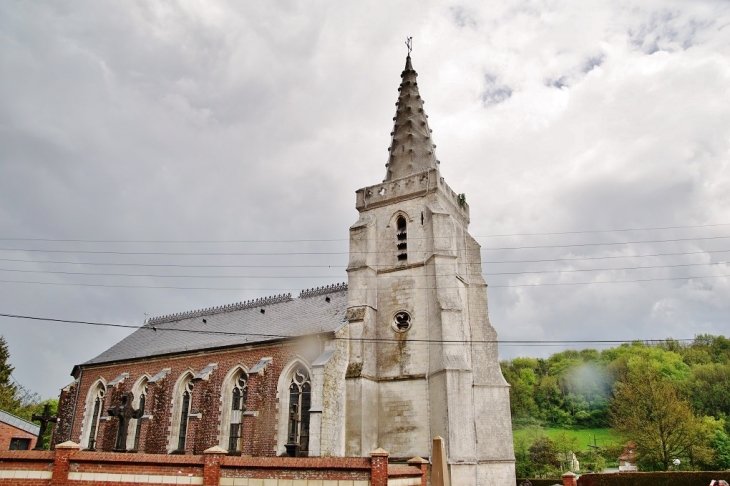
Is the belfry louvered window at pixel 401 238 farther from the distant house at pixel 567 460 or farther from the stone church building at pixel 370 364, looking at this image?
the distant house at pixel 567 460

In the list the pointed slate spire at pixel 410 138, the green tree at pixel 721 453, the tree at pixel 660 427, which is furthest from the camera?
the green tree at pixel 721 453

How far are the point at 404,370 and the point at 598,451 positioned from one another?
184 ft

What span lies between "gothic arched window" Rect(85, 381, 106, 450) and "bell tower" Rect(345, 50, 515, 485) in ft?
63.5

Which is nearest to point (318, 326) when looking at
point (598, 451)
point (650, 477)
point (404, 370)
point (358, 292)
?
point (358, 292)

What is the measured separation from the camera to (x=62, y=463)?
13828mm

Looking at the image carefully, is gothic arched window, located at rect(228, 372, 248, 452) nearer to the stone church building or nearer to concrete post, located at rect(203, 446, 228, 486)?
the stone church building

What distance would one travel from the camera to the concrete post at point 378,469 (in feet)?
43.2

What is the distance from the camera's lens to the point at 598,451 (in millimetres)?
66250

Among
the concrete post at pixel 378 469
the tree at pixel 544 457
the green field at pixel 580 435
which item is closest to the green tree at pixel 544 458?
the tree at pixel 544 457

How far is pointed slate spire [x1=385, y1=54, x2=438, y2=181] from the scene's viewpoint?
28.2 metres

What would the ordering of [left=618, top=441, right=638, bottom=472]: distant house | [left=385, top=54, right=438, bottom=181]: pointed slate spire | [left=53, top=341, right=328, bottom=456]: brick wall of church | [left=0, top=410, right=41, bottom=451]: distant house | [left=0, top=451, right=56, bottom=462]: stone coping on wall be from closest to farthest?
[left=0, top=451, right=56, bottom=462]: stone coping on wall
[left=53, top=341, right=328, bottom=456]: brick wall of church
[left=385, top=54, right=438, bottom=181]: pointed slate spire
[left=0, top=410, right=41, bottom=451]: distant house
[left=618, top=441, right=638, bottom=472]: distant house

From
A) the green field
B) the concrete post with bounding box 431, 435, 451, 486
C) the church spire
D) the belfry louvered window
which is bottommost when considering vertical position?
the concrete post with bounding box 431, 435, 451, 486

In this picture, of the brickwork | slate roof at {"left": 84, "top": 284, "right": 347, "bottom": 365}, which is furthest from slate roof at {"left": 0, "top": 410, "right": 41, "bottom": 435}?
slate roof at {"left": 84, "top": 284, "right": 347, "bottom": 365}

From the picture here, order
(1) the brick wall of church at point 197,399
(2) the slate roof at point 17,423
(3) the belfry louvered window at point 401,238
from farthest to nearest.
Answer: (2) the slate roof at point 17,423 → (3) the belfry louvered window at point 401,238 → (1) the brick wall of church at point 197,399
